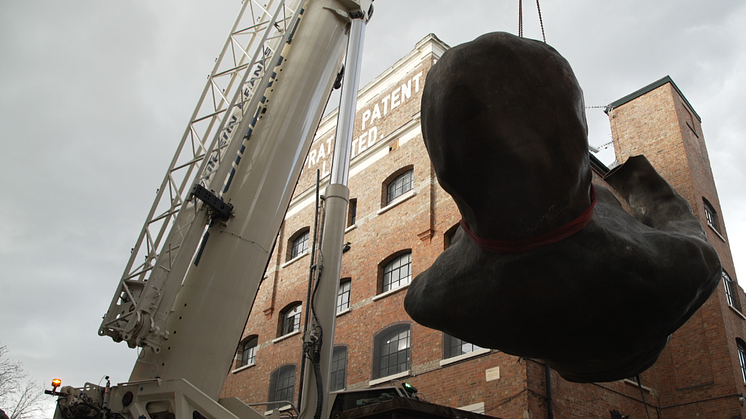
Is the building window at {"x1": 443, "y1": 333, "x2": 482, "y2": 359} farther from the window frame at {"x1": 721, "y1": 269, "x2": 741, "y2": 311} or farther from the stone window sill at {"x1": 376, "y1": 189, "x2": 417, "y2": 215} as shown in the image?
the window frame at {"x1": 721, "y1": 269, "x2": 741, "y2": 311}

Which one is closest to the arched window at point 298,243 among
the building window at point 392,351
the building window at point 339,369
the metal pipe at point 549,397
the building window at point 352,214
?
the building window at point 352,214

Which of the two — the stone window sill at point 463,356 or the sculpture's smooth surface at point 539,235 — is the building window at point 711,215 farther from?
the sculpture's smooth surface at point 539,235

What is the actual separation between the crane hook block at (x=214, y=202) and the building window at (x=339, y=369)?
9.47m

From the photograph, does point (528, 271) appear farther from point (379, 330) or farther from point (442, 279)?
point (379, 330)

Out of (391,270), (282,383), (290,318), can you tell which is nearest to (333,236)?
(391,270)

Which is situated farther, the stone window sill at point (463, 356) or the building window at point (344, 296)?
the building window at point (344, 296)

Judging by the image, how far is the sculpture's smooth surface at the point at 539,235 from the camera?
1400 millimetres

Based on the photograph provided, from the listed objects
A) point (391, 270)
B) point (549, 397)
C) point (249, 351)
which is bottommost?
point (549, 397)

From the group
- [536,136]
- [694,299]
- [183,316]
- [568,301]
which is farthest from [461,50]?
[183,316]

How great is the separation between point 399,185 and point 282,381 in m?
7.14

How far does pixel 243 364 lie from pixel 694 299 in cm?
1973

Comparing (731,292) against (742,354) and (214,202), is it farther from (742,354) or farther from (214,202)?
(214,202)

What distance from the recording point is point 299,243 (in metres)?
20.6

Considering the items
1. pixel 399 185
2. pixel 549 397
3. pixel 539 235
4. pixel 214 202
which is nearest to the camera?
pixel 539 235
